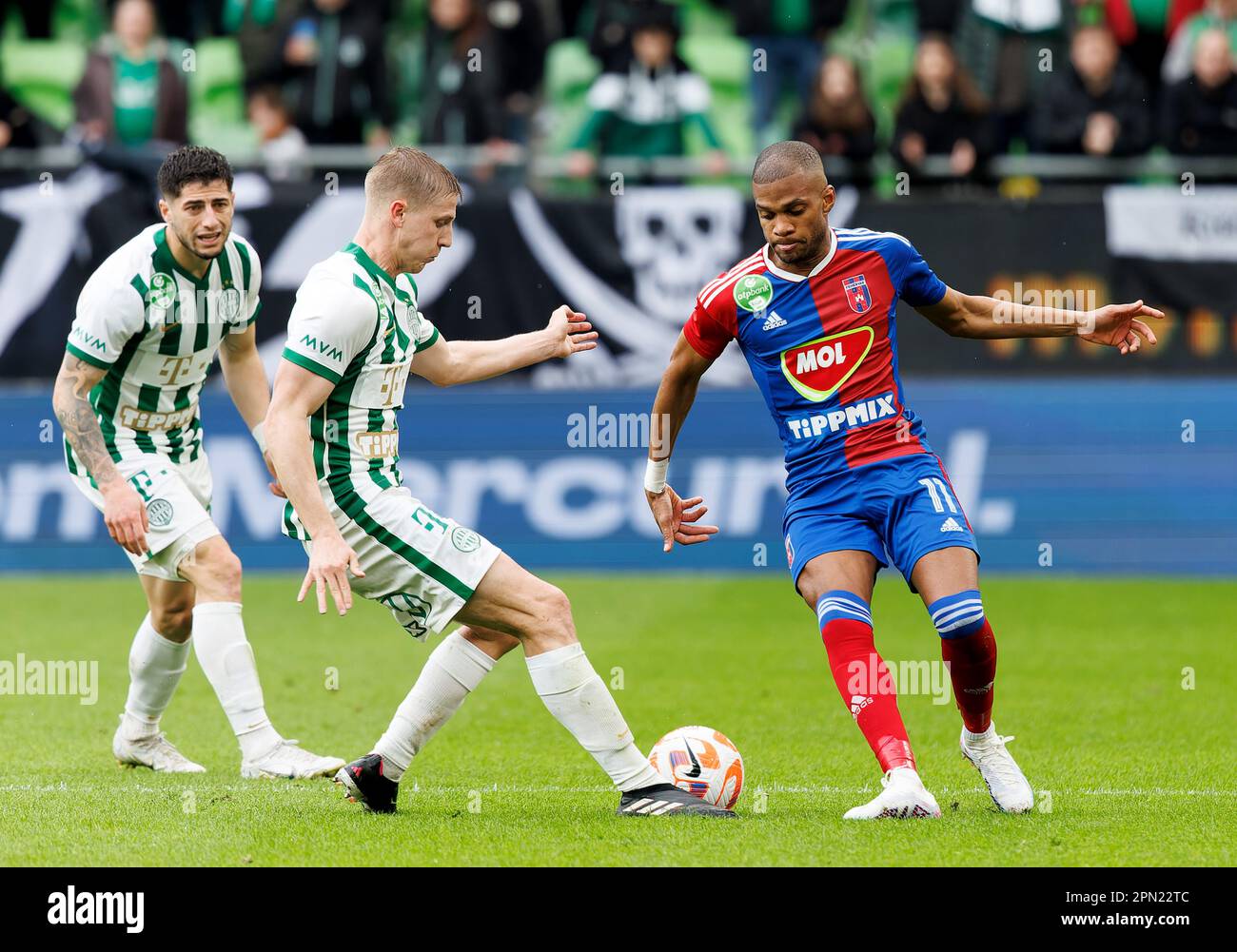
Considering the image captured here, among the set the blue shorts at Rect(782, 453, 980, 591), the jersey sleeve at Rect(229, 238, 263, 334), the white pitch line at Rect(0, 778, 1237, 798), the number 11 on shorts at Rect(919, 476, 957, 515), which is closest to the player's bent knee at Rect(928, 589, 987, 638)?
the blue shorts at Rect(782, 453, 980, 591)

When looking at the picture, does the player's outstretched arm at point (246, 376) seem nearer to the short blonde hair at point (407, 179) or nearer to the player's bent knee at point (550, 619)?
the short blonde hair at point (407, 179)

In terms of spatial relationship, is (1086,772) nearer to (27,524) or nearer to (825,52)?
(27,524)

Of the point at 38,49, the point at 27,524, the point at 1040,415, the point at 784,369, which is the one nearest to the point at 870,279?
the point at 784,369

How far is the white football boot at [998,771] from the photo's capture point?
639cm

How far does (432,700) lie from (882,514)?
174cm

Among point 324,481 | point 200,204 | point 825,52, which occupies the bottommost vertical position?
point 324,481

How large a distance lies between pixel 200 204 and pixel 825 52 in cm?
1099

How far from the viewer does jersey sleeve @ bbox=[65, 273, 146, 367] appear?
7254mm

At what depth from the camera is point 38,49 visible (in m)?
18.6

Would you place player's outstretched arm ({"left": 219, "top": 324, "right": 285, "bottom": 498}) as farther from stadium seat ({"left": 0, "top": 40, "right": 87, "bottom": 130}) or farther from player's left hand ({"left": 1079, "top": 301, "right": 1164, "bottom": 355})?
stadium seat ({"left": 0, "top": 40, "right": 87, "bottom": 130})

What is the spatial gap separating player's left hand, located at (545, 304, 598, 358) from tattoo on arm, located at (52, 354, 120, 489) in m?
1.84

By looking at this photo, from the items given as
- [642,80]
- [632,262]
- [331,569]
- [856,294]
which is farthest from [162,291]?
[642,80]

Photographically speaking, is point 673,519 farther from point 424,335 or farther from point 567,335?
point 424,335

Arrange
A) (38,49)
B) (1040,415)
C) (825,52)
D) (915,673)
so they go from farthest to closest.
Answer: (38,49) → (825,52) → (1040,415) → (915,673)
